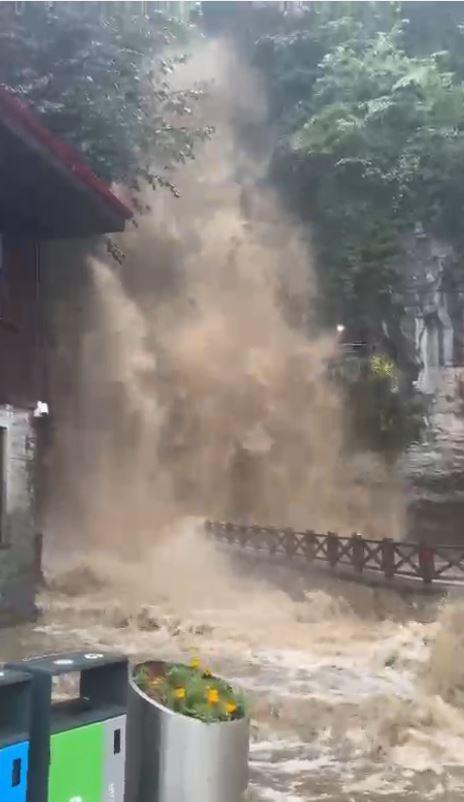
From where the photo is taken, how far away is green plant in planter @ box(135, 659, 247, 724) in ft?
9.29

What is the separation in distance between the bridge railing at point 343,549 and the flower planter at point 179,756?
1.61 meters

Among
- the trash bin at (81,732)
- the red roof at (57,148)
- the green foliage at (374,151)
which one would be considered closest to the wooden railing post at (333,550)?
the green foliage at (374,151)

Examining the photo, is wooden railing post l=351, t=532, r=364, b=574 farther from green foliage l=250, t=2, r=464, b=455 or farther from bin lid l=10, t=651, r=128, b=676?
bin lid l=10, t=651, r=128, b=676

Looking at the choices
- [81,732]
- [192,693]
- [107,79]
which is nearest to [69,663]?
[81,732]

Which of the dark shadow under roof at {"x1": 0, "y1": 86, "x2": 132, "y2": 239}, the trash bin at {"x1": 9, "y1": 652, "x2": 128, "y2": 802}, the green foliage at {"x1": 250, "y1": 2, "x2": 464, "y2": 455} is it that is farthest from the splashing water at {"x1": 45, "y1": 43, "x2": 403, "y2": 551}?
the trash bin at {"x1": 9, "y1": 652, "x2": 128, "y2": 802}

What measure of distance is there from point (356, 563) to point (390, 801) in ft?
4.57

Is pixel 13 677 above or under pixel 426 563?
under

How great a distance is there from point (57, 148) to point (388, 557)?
238 centimetres

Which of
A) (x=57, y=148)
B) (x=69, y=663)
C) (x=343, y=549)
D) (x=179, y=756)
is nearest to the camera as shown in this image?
(x=69, y=663)

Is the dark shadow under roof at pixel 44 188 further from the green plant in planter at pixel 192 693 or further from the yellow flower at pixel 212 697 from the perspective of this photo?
the yellow flower at pixel 212 697

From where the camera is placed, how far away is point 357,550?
4.43 metres

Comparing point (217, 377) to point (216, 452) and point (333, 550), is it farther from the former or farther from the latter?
point (333, 550)

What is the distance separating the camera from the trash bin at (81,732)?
92.0 inches

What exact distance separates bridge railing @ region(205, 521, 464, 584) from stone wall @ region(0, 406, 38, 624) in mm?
935
